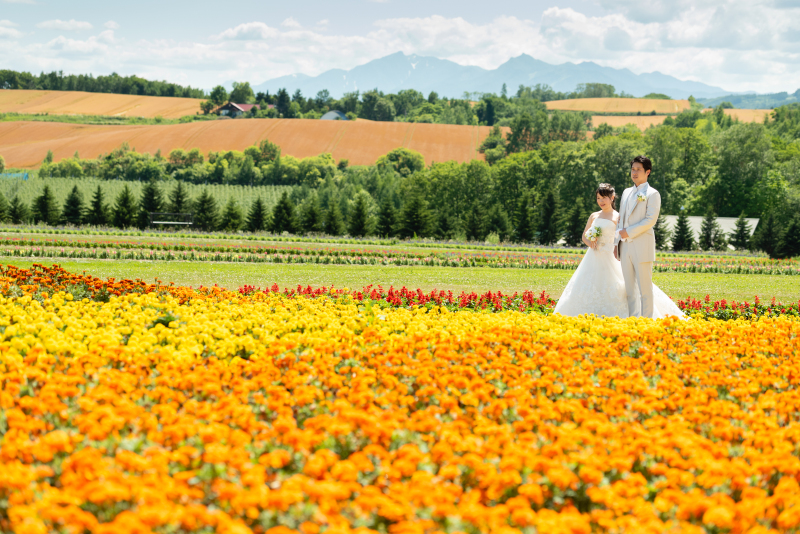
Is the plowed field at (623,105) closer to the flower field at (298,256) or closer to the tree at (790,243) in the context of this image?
the tree at (790,243)

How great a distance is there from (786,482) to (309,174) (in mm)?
78874

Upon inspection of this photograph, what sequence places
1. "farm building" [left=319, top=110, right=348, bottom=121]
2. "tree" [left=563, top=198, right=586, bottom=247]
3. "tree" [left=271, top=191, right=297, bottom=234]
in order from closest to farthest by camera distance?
"tree" [left=271, top=191, right=297, bottom=234]
"tree" [left=563, top=198, right=586, bottom=247]
"farm building" [left=319, top=110, right=348, bottom=121]

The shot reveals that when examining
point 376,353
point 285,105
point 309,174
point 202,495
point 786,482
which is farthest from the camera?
point 285,105

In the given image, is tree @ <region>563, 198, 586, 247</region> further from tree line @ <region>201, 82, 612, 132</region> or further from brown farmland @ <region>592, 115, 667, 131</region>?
brown farmland @ <region>592, 115, 667, 131</region>

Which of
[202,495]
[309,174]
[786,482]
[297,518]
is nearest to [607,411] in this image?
[786,482]

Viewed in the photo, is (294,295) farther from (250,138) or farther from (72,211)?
(250,138)

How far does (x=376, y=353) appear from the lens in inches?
241

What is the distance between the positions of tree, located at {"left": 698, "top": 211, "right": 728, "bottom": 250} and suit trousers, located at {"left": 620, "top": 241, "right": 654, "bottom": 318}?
118 feet

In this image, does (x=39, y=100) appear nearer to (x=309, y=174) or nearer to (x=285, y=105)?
(x=285, y=105)

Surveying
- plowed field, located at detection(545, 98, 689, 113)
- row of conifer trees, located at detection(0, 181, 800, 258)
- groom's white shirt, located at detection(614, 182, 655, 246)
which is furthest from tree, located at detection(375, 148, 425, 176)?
groom's white shirt, located at detection(614, 182, 655, 246)

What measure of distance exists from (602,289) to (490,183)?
53154mm

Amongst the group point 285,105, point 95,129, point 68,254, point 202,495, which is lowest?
point 68,254

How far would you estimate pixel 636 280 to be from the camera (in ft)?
31.8

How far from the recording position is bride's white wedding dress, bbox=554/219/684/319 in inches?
385
